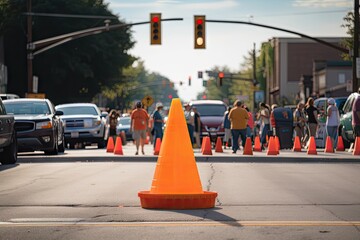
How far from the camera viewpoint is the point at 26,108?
103 ft

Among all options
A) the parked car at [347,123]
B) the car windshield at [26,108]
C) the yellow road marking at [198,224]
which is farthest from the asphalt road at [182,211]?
the parked car at [347,123]

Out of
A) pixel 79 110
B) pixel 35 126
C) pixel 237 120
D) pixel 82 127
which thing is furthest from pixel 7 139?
pixel 79 110

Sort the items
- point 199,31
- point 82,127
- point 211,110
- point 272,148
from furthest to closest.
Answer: point 199,31 < point 211,110 < point 82,127 < point 272,148

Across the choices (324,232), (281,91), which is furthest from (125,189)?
(281,91)

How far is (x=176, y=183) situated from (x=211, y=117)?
93.6 ft

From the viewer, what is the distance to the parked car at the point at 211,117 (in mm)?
41500

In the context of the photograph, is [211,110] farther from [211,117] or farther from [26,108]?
[26,108]

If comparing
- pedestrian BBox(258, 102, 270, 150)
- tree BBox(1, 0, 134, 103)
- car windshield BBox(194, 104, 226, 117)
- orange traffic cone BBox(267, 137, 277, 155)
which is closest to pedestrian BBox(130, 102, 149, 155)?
orange traffic cone BBox(267, 137, 277, 155)

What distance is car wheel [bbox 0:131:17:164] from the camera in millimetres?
25469

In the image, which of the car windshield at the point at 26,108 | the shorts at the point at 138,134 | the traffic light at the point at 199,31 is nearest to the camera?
the car windshield at the point at 26,108

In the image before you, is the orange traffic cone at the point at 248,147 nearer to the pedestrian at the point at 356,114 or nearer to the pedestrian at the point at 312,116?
the pedestrian at the point at 356,114

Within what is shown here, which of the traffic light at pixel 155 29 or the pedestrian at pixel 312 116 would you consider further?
the traffic light at pixel 155 29

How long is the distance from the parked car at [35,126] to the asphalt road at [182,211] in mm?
4721

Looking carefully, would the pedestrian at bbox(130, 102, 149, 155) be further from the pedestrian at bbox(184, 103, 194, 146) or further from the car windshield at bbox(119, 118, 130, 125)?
the car windshield at bbox(119, 118, 130, 125)
